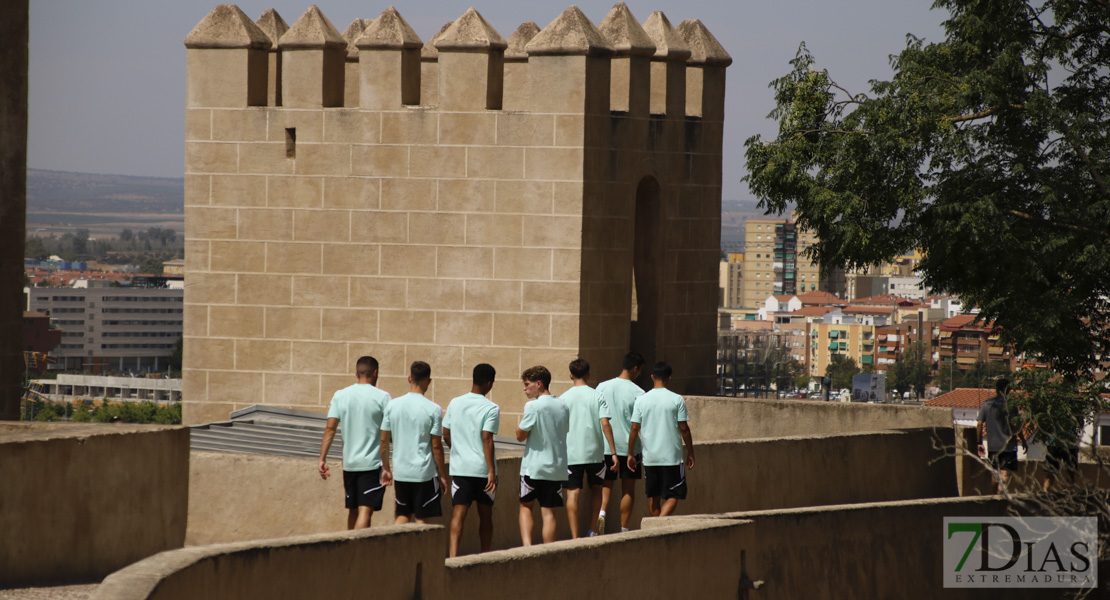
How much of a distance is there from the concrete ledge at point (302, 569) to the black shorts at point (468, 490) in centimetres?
162

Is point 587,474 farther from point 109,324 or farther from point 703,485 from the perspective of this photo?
point 109,324

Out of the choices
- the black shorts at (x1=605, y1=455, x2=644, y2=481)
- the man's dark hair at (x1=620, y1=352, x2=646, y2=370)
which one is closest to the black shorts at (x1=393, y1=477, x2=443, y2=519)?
the black shorts at (x1=605, y1=455, x2=644, y2=481)

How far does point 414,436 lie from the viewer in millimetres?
8867

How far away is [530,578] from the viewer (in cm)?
787

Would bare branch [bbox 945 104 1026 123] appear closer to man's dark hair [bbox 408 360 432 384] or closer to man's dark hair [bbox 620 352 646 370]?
man's dark hair [bbox 620 352 646 370]

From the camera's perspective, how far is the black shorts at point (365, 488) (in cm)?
914

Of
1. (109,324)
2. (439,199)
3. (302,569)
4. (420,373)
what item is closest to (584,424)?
(420,373)

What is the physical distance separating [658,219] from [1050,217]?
14.0ft

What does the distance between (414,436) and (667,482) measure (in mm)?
2251

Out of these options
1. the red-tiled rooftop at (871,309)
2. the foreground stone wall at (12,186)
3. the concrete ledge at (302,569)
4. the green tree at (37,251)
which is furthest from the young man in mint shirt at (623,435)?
the red-tiled rooftop at (871,309)

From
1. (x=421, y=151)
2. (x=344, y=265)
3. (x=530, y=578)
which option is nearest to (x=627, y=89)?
(x=421, y=151)

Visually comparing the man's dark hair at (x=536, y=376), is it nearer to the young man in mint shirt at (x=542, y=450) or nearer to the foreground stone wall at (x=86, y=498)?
the young man in mint shirt at (x=542, y=450)

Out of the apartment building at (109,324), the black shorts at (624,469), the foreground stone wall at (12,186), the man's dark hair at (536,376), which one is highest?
the foreground stone wall at (12,186)

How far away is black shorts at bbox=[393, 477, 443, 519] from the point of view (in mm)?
8914
